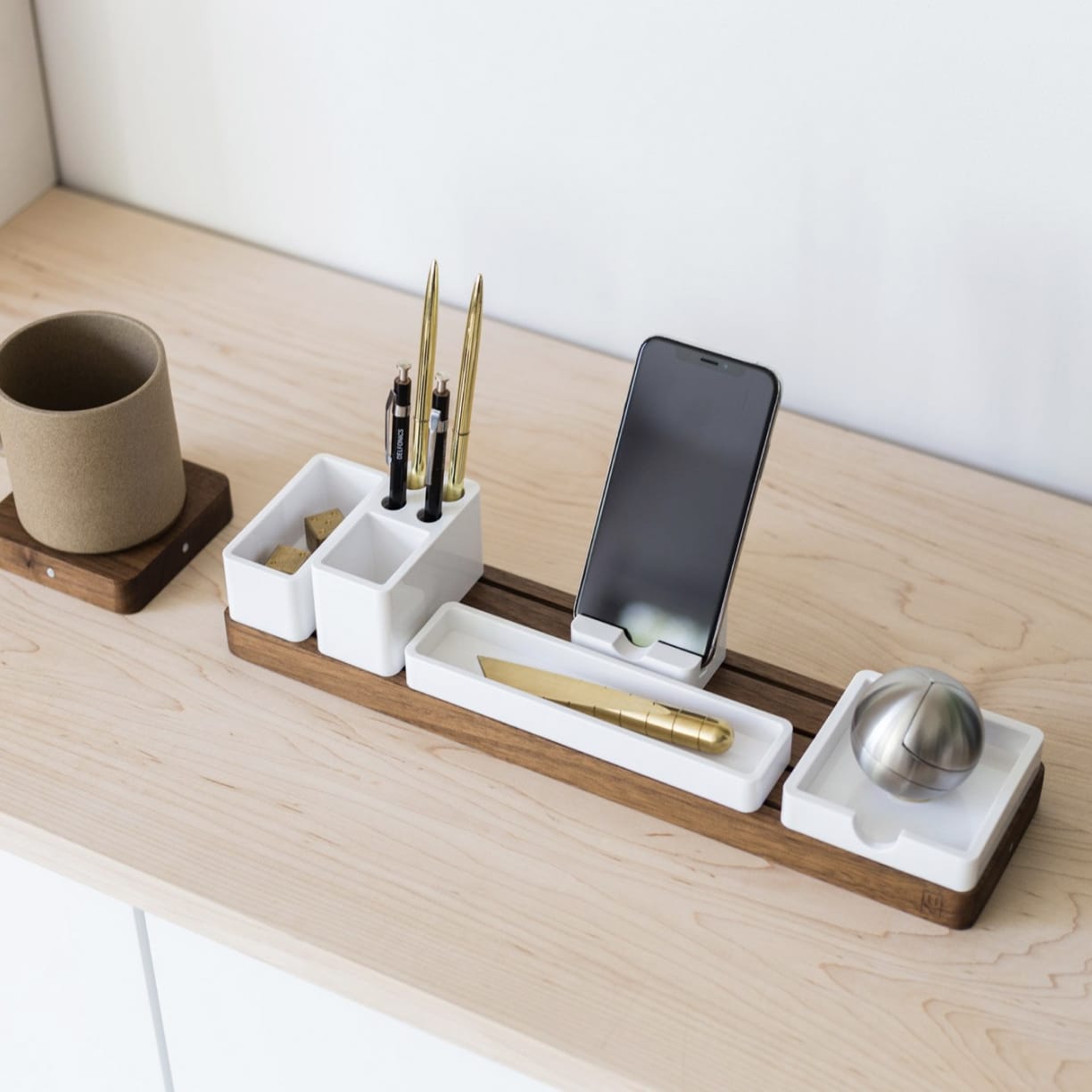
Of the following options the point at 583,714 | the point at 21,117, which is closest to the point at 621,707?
the point at 583,714

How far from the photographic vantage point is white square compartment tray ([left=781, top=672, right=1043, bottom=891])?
2.54 feet

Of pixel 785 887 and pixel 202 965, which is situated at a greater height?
pixel 785 887

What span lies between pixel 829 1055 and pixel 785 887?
0.10 m

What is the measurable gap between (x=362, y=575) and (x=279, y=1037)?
0.26 m

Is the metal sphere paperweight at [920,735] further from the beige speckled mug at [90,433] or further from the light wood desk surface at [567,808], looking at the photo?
the beige speckled mug at [90,433]

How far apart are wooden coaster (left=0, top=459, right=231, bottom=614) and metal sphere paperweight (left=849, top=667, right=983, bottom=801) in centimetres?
44

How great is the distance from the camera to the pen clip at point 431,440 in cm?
86

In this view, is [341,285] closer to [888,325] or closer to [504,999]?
[888,325]

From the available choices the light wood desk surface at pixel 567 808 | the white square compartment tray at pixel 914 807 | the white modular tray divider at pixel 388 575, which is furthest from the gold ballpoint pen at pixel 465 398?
the white square compartment tray at pixel 914 807

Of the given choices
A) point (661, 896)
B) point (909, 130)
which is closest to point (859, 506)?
point (909, 130)

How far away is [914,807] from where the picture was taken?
2.64 feet

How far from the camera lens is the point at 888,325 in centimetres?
108

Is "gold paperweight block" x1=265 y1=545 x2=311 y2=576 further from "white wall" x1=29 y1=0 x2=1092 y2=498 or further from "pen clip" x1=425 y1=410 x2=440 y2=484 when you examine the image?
"white wall" x1=29 y1=0 x2=1092 y2=498

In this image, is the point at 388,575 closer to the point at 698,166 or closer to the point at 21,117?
the point at 698,166
